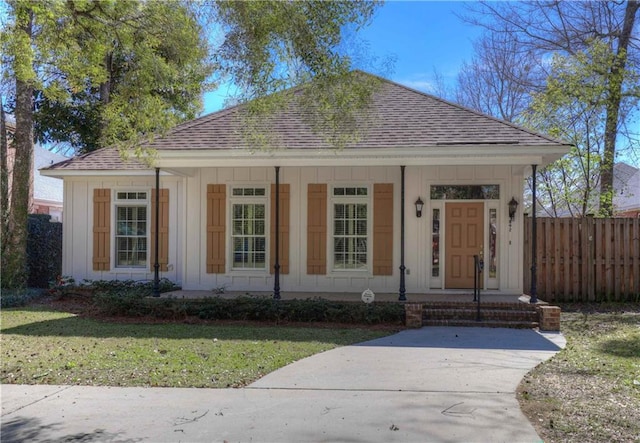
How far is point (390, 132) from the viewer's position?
36.7ft

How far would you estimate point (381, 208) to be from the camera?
38.1ft

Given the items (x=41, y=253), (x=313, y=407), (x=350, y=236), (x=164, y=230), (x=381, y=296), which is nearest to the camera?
(x=313, y=407)

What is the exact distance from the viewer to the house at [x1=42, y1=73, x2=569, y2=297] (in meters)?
11.1

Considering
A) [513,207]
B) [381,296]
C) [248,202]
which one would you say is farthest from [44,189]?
[513,207]

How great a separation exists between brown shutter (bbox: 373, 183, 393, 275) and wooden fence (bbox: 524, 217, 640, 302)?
3.32 m

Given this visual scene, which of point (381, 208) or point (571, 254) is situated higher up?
point (381, 208)

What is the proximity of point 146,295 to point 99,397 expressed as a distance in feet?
19.0

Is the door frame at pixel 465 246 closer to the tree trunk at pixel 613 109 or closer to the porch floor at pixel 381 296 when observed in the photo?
the porch floor at pixel 381 296

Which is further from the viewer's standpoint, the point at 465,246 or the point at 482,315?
the point at 465,246

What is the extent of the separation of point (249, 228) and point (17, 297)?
18.1 ft

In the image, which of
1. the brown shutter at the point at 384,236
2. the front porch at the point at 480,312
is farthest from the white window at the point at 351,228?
the front porch at the point at 480,312

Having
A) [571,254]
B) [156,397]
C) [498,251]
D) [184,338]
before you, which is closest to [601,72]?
[571,254]

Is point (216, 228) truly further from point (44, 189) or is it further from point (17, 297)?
point (44, 189)

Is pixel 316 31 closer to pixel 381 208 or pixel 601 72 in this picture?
pixel 381 208
